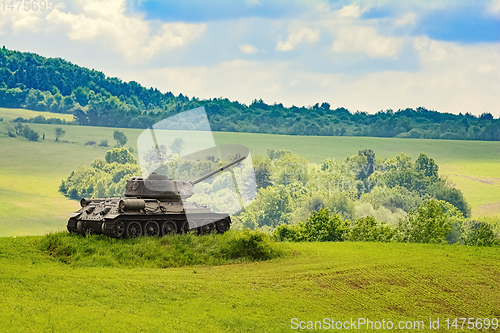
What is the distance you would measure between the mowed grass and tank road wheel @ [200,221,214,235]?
338cm

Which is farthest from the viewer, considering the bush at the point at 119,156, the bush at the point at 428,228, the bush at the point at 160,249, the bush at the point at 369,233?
the bush at the point at 119,156

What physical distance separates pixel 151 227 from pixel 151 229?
8 cm

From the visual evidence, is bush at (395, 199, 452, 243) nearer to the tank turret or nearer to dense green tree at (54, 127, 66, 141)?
the tank turret

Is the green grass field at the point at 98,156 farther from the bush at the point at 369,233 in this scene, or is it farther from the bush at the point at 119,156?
the bush at the point at 369,233

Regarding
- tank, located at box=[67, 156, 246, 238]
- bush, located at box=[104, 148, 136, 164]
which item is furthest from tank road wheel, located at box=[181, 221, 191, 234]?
bush, located at box=[104, 148, 136, 164]

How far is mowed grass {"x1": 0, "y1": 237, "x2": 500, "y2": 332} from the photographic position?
13391 millimetres

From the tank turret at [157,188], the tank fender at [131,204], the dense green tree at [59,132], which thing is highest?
the dense green tree at [59,132]

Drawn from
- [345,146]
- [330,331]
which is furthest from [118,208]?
[345,146]

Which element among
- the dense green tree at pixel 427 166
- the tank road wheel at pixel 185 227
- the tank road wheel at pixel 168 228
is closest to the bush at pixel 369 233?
the tank road wheel at pixel 185 227

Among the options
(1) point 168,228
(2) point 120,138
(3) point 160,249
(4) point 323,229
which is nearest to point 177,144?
(4) point 323,229

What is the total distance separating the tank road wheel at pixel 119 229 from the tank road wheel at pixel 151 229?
33.2 inches

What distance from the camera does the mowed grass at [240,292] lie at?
13.4 metres

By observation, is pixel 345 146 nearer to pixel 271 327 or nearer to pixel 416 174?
pixel 416 174

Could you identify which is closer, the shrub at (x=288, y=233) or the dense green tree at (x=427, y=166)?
the shrub at (x=288, y=233)
